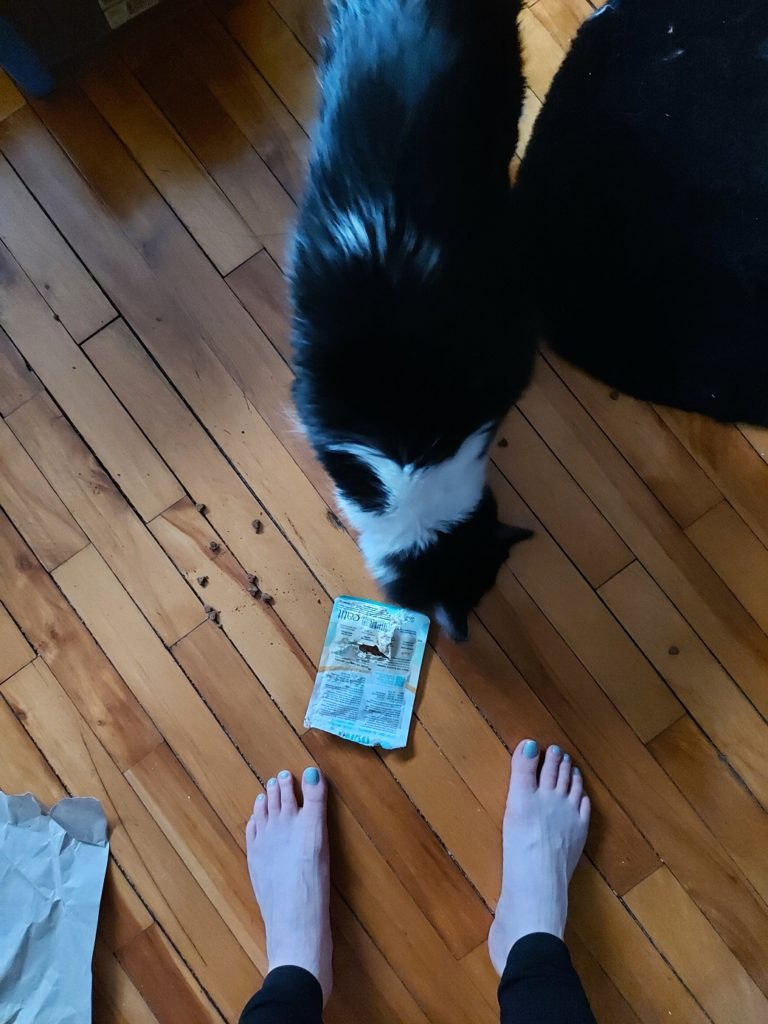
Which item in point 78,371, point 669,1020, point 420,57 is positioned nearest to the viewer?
point 420,57

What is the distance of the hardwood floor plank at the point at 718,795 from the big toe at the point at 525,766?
210mm

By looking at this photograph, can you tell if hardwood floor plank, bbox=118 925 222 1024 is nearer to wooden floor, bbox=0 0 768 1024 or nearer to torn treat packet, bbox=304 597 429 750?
wooden floor, bbox=0 0 768 1024

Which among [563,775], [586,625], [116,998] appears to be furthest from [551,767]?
[116,998]

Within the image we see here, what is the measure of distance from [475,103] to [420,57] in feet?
0.30

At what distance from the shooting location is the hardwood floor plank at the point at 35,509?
1.37 m

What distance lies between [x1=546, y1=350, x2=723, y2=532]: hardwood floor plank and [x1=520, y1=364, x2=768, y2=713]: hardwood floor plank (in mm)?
18

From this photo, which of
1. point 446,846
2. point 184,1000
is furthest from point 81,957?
point 446,846

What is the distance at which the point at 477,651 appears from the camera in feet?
4.39

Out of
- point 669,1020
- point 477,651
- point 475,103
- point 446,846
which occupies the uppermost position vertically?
point 475,103

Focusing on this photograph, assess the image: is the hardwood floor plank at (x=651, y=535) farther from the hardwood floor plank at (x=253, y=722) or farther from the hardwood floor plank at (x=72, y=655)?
the hardwood floor plank at (x=72, y=655)

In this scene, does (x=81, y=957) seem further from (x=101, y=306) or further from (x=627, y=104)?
(x=627, y=104)

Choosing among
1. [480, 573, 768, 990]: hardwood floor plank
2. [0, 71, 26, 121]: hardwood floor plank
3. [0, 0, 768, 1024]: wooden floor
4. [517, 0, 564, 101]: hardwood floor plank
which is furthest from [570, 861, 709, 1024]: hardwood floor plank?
[0, 71, 26, 121]: hardwood floor plank

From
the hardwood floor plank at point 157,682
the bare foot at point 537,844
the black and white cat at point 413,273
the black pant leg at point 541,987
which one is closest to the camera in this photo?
the black and white cat at point 413,273

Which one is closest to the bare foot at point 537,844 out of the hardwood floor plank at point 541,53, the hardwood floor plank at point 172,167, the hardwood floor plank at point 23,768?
the hardwood floor plank at point 23,768
